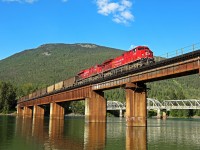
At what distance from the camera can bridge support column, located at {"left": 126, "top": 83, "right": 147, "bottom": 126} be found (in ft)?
171

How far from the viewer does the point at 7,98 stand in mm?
176250

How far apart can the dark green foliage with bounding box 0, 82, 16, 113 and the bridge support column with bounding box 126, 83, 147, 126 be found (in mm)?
136390

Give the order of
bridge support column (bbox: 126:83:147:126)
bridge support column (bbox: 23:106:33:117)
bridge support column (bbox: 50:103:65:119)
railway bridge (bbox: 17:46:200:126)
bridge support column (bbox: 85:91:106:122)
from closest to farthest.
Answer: railway bridge (bbox: 17:46:200:126) → bridge support column (bbox: 126:83:147:126) → bridge support column (bbox: 85:91:106:122) → bridge support column (bbox: 50:103:65:119) → bridge support column (bbox: 23:106:33:117)

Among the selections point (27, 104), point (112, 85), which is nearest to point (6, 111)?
point (27, 104)

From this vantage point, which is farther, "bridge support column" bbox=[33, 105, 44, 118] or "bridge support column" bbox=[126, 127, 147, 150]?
"bridge support column" bbox=[33, 105, 44, 118]

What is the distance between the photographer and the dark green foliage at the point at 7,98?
174500 mm

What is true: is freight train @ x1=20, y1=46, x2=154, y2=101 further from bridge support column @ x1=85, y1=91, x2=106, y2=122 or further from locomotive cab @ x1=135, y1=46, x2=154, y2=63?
bridge support column @ x1=85, y1=91, x2=106, y2=122

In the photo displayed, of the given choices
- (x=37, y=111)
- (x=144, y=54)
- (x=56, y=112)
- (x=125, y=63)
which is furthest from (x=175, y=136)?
(x=37, y=111)

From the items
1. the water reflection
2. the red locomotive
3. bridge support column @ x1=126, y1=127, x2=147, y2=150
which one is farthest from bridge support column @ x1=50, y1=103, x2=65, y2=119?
A: the water reflection

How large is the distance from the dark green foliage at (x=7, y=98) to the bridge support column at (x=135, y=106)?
136390 mm

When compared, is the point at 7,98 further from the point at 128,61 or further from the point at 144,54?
the point at 144,54

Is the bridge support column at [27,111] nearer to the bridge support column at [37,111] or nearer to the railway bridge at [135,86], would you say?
the bridge support column at [37,111]

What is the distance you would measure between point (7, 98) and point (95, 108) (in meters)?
123

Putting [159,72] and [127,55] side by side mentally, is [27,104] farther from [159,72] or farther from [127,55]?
[159,72]
